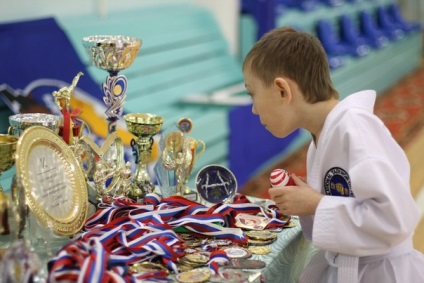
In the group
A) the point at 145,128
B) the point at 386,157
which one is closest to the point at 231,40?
the point at 145,128

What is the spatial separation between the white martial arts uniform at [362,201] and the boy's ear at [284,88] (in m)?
0.12

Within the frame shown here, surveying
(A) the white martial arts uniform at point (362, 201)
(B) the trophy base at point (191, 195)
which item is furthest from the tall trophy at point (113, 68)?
(A) the white martial arts uniform at point (362, 201)

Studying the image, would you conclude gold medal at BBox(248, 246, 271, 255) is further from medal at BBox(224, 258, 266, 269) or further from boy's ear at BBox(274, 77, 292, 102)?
boy's ear at BBox(274, 77, 292, 102)

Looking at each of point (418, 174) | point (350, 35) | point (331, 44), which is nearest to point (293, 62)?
point (418, 174)

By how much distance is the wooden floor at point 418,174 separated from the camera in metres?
3.93

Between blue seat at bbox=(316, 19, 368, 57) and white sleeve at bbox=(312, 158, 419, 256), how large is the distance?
5.57m

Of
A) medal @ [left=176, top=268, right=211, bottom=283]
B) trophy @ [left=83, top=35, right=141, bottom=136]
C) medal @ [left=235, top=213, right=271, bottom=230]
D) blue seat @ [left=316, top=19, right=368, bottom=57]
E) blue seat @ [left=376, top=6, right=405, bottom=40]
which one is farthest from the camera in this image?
blue seat @ [left=376, top=6, right=405, bottom=40]

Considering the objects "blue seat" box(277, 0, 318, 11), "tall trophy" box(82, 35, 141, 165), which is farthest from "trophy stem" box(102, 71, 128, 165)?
"blue seat" box(277, 0, 318, 11)

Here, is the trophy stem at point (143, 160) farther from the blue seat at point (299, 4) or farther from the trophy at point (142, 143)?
the blue seat at point (299, 4)

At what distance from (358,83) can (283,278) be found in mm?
6072

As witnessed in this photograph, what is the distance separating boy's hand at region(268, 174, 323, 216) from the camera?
173 cm

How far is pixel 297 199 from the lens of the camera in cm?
175

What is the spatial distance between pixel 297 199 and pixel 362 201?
6.9 inches

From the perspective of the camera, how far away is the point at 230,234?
176 cm
